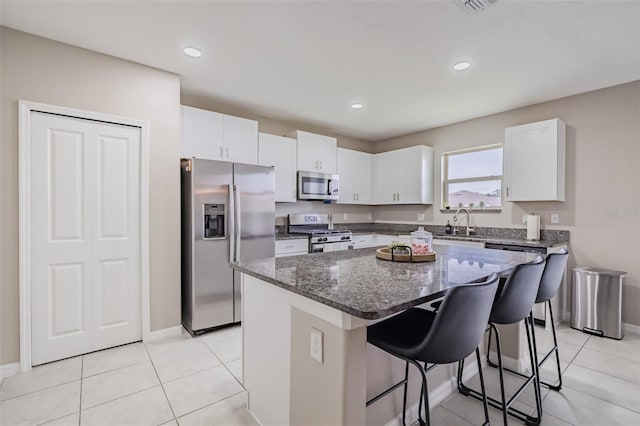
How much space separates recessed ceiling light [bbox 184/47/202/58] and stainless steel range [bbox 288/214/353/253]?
2.47m

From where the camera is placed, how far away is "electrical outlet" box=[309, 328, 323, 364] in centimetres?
123

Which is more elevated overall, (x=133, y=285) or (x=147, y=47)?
(x=147, y=47)

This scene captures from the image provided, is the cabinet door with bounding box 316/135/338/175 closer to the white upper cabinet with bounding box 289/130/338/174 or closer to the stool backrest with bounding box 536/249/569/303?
the white upper cabinet with bounding box 289/130/338/174

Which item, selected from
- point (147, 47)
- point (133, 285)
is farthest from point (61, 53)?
point (133, 285)

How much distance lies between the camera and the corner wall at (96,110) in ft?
A: 7.31

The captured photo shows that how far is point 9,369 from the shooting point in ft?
7.33

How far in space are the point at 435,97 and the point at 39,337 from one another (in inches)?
176

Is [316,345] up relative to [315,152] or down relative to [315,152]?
down

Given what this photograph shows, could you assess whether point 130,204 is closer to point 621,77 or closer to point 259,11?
point 259,11

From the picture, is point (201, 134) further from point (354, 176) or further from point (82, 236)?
point (354, 176)

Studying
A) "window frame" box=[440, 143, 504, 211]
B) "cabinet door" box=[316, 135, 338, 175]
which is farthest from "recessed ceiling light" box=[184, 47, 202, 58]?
"window frame" box=[440, 143, 504, 211]

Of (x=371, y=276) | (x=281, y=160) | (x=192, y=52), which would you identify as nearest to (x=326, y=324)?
(x=371, y=276)

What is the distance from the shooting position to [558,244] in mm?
3324

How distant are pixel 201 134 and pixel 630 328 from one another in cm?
511
